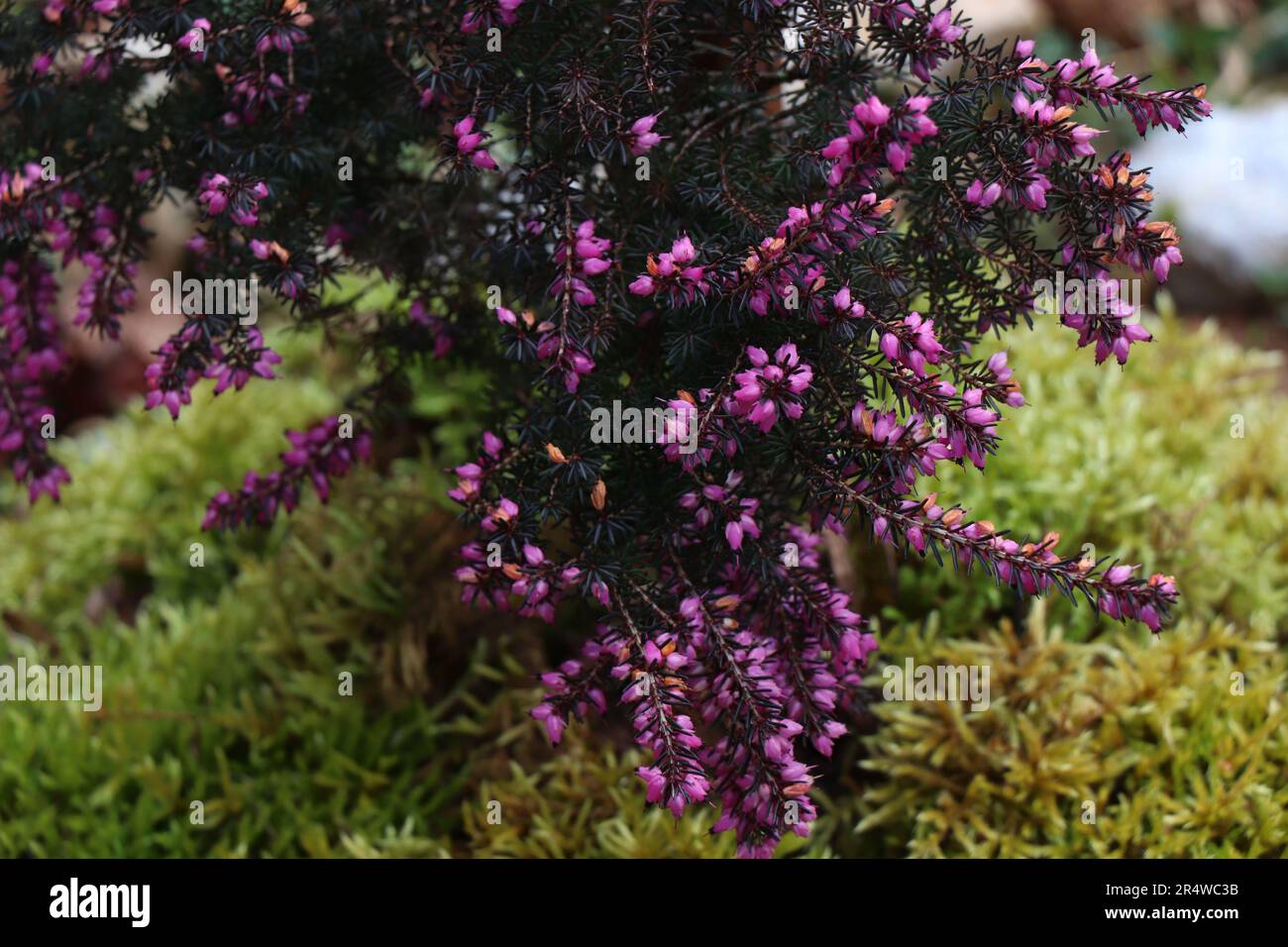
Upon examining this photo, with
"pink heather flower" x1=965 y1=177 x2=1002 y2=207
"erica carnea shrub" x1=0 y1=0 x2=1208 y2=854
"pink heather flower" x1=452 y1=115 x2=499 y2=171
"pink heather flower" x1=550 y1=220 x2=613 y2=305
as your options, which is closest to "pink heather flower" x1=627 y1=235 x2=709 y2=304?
"erica carnea shrub" x1=0 y1=0 x2=1208 y2=854

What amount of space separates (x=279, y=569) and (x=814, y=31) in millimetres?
2678

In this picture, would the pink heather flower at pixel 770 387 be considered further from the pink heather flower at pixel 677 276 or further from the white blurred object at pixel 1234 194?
the white blurred object at pixel 1234 194

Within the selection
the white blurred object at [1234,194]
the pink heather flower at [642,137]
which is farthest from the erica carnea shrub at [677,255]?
the white blurred object at [1234,194]

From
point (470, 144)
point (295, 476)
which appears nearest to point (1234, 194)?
point (470, 144)

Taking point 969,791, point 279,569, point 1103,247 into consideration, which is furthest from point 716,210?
point 279,569

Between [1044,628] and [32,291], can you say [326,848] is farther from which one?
[1044,628]

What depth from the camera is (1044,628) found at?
3314mm

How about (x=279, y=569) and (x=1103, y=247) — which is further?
(x=279, y=569)

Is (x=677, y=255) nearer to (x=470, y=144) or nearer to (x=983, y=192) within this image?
(x=470, y=144)

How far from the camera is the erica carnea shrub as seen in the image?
204 centimetres

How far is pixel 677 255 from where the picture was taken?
2014 mm

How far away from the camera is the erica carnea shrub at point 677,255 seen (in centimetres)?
204

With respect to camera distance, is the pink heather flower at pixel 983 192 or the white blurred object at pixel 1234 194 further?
the white blurred object at pixel 1234 194

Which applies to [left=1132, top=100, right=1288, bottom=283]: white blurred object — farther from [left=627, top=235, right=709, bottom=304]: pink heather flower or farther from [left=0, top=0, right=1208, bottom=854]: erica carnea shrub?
[left=627, top=235, right=709, bottom=304]: pink heather flower
